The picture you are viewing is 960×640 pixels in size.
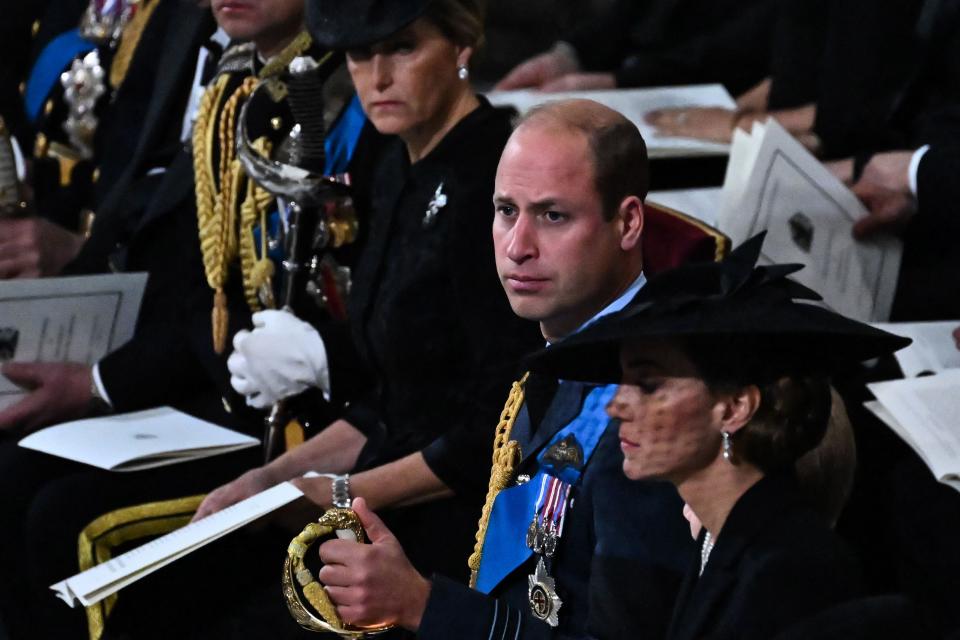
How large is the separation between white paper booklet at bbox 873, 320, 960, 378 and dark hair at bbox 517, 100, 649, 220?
70 centimetres

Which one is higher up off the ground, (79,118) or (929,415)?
(929,415)

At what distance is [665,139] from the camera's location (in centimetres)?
292

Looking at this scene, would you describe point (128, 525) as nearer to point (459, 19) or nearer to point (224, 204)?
point (224, 204)

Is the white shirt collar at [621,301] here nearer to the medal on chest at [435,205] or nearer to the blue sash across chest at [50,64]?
the medal on chest at [435,205]

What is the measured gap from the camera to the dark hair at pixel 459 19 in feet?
7.06

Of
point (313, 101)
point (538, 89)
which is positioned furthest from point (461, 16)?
point (538, 89)

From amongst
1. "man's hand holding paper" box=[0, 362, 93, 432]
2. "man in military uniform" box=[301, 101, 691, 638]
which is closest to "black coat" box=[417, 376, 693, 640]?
"man in military uniform" box=[301, 101, 691, 638]

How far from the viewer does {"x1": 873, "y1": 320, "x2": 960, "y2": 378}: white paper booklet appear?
7.75 ft

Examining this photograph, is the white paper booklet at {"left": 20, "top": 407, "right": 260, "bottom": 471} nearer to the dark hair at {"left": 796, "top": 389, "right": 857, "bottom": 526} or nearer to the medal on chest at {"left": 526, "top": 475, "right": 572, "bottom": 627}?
the medal on chest at {"left": 526, "top": 475, "right": 572, "bottom": 627}

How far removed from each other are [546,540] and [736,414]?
350 mm

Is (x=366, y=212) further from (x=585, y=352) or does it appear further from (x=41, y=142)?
(x=41, y=142)

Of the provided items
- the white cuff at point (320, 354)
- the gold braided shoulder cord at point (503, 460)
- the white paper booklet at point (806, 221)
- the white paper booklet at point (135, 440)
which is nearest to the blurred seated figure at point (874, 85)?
the white paper booklet at point (806, 221)

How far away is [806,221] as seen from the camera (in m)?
2.50

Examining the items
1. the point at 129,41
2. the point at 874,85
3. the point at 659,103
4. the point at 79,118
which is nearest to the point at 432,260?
the point at 659,103
